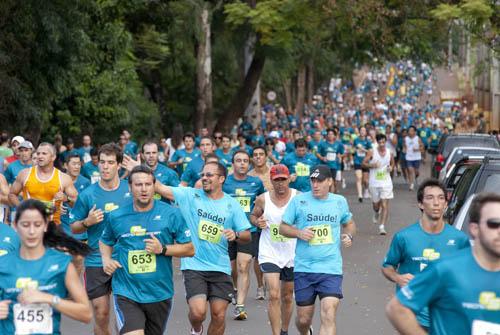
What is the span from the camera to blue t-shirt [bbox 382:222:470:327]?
8516 millimetres

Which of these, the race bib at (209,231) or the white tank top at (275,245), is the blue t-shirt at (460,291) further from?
the white tank top at (275,245)

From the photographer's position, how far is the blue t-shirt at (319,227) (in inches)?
414

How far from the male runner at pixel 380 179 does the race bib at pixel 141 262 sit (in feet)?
41.3

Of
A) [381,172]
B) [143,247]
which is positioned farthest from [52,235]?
[381,172]

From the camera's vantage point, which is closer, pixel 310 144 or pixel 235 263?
pixel 235 263

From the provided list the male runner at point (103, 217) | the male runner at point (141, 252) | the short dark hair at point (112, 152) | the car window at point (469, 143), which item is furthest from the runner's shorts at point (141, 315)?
the car window at point (469, 143)

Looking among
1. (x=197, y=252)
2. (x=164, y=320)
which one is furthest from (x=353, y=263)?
(x=164, y=320)

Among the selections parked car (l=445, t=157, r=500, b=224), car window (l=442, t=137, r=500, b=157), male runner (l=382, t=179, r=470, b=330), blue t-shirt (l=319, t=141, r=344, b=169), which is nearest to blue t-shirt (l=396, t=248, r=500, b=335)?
male runner (l=382, t=179, r=470, b=330)

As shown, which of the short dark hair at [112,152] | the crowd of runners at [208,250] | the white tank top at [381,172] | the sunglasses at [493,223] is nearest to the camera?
the sunglasses at [493,223]

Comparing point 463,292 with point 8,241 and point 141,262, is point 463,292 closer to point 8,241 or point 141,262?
point 8,241

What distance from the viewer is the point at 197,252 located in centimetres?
1062

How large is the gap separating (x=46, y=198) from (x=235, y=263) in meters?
2.42

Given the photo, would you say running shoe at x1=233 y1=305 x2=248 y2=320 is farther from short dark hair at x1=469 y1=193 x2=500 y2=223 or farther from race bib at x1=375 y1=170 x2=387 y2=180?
race bib at x1=375 y1=170 x2=387 y2=180

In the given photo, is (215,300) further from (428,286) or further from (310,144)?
(310,144)
